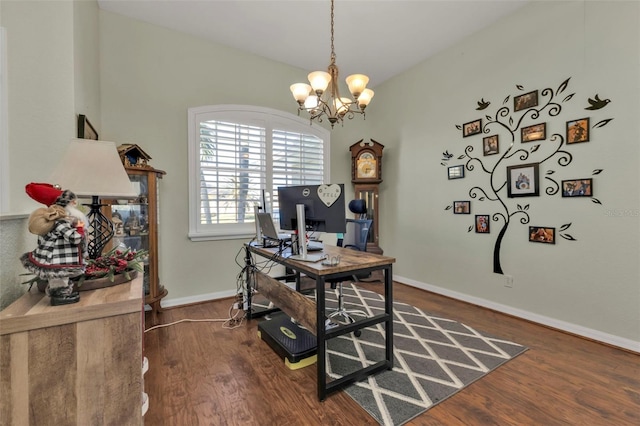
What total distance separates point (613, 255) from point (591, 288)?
332mm

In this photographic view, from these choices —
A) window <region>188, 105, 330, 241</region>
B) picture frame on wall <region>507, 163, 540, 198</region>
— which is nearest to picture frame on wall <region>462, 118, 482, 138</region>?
picture frame on wall <region>507, 163, 540, 198</region>

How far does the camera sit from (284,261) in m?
1.97

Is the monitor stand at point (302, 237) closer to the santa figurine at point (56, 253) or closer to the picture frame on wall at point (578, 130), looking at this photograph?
the santa figurine at point (56, 253)

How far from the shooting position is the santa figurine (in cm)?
98

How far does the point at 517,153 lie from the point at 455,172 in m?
0.69

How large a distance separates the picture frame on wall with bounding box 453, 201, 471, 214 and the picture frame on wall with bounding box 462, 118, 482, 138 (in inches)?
32.1

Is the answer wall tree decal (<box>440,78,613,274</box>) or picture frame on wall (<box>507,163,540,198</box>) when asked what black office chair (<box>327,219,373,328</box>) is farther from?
picture frame on wall (<box>507,163,540,198</box>)

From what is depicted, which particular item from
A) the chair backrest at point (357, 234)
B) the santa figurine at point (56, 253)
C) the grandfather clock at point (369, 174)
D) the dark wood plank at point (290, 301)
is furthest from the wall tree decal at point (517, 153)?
the santa figurine at point (56, 253)

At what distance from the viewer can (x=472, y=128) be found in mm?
3213

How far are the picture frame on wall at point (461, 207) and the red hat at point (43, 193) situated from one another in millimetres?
3577

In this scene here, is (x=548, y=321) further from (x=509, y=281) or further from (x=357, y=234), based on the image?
(x=357, y=234)

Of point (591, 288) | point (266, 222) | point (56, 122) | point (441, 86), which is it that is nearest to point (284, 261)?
point (266, 222)

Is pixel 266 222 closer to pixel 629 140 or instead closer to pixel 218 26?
pixel 218 26

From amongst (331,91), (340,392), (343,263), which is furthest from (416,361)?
(331,91)
